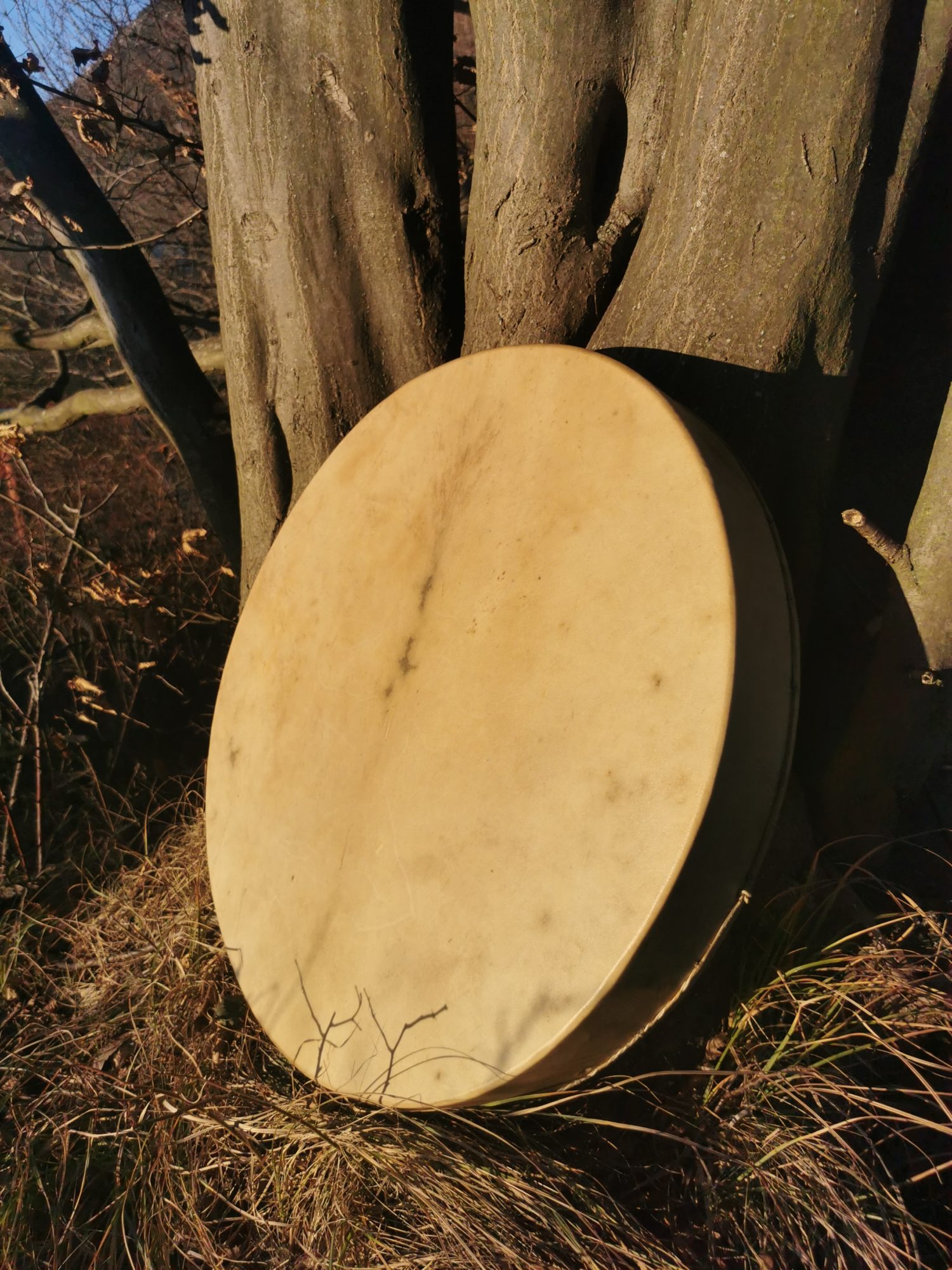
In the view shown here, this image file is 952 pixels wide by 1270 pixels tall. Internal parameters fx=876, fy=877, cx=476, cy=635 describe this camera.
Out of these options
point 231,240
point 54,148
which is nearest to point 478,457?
point 231,240

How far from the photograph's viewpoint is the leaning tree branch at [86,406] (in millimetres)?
3641

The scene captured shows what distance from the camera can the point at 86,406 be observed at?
3.73m

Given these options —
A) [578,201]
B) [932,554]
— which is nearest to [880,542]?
[932,554]

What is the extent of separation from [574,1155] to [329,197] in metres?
2.08

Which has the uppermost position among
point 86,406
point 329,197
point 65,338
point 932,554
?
point 329,197

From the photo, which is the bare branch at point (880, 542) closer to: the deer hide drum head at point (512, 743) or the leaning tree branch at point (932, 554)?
the leaning tree branch at point (932, 554)

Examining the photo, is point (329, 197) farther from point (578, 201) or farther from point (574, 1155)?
point (574, 1155)

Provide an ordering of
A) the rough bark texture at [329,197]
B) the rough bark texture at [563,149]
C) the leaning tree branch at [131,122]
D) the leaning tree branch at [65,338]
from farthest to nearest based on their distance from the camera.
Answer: the leaning tree branch at [65,338] → the leaning tree branch at [131,122] → the rough bark texture at [329,197] → the rough bark texture at [563,149]

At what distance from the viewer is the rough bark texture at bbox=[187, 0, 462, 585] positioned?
198 cm

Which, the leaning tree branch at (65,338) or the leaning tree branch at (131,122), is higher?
the leaning tree branch at (131,122)

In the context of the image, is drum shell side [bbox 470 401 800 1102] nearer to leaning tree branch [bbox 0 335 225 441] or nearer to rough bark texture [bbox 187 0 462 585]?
rough bark texture [bbox 187 0 462 585]

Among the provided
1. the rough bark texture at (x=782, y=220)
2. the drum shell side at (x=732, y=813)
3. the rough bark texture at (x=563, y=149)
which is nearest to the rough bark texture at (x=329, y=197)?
the rough bark texture at (x=563, y=149)

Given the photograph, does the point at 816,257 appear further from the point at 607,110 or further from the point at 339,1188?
the point at 339,1188

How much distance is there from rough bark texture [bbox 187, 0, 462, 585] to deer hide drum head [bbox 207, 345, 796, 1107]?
449mm
